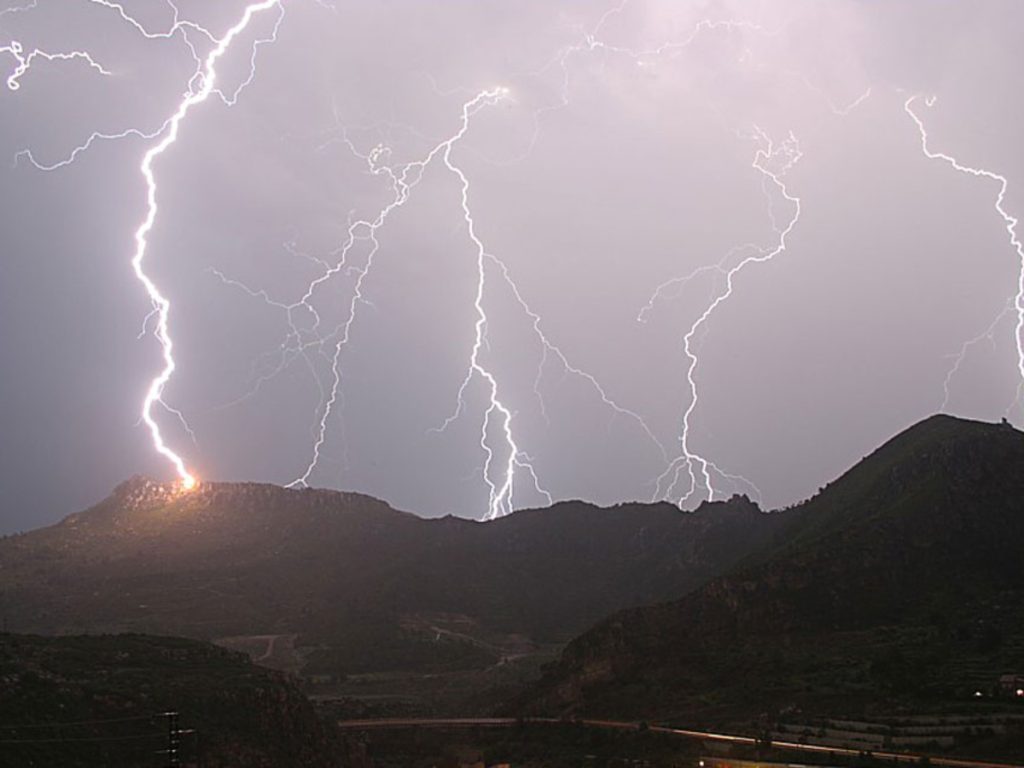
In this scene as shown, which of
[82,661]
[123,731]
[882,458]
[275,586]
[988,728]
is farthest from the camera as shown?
[275,586]

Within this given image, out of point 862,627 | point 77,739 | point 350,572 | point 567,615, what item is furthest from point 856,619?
point 350,572

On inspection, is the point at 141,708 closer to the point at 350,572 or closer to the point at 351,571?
the point at 350,572

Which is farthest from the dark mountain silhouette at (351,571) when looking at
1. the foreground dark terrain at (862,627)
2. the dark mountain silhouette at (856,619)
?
the foreground dark terrain at (862,627)

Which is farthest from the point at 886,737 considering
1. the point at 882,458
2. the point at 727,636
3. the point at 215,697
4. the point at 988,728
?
the point at 882,458

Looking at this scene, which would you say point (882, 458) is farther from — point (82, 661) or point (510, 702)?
point (82, 661)

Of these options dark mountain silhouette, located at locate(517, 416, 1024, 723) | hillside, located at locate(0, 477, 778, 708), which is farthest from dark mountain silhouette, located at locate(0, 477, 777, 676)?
dark mountain silhouette, located at locate(517, 416, 1024, 723)

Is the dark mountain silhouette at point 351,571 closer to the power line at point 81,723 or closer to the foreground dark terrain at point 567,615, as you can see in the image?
the foreground dark terrain at point 567,615
